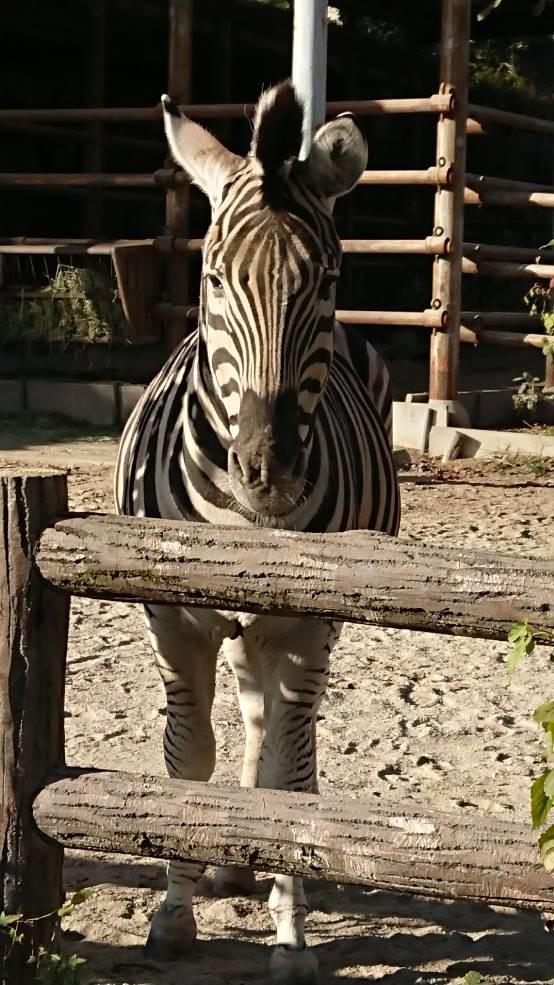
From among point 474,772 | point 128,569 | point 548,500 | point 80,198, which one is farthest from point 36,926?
point 80,198

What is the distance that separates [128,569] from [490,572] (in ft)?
2.16

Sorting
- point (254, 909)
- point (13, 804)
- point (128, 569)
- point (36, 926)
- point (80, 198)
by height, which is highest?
point (80, 198)

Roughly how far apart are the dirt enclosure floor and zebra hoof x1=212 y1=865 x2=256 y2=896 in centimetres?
4

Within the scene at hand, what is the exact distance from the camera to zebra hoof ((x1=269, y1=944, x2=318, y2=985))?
307 cm

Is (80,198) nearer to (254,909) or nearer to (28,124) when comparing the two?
(28,124)

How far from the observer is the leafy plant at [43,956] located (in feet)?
8.36

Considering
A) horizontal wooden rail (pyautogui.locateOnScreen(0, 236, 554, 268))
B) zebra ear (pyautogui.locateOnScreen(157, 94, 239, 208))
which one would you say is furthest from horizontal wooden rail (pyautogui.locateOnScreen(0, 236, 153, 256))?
zebra ear (pyautogui.locateOnScreen(157, 94, 239, 208))

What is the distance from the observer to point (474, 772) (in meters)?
4.23

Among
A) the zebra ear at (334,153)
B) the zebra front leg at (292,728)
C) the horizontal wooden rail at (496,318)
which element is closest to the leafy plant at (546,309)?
the horizontal wooden rail at (496,318)

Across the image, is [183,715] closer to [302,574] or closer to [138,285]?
[302,574]

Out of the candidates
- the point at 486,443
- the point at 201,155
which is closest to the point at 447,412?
the point at 486,443

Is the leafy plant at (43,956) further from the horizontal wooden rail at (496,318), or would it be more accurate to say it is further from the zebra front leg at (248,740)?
the horizontal wooden rail at (496,318)

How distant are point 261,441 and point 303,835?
0.84 metres

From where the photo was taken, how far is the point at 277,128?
289 cm
